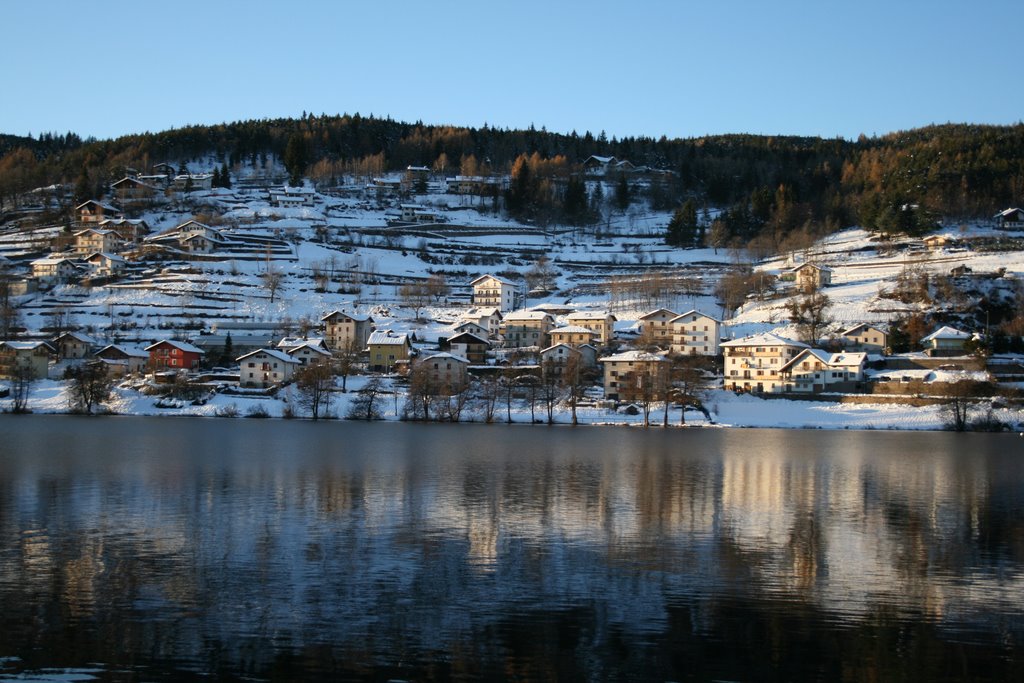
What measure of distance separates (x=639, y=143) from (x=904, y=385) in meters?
106

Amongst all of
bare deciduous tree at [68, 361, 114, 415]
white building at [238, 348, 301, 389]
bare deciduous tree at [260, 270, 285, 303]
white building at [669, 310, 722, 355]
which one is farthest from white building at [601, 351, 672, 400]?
bare deciduous tree at [260, 270, 285, 303]

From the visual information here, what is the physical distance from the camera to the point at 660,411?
51.4 m

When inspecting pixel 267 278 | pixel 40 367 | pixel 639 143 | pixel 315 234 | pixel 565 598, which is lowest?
pixel 565 598

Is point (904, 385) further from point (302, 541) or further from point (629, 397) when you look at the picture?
point (302, 541)

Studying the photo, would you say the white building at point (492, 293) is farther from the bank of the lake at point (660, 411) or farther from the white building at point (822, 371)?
the white building at point (822, 371)

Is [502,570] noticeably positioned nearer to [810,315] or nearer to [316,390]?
[316,390]

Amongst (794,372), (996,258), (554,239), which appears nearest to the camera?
(794,372)

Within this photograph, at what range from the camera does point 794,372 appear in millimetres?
56156

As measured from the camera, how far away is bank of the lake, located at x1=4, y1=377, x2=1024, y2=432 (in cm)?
4844

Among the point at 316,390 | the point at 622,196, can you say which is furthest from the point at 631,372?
the point at 622,196

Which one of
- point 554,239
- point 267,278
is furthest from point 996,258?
point 267,278

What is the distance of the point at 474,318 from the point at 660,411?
74.9 feet

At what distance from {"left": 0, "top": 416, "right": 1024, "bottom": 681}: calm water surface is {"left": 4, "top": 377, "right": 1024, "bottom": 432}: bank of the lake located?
2040 cm

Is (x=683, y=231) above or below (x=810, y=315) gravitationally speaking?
above
